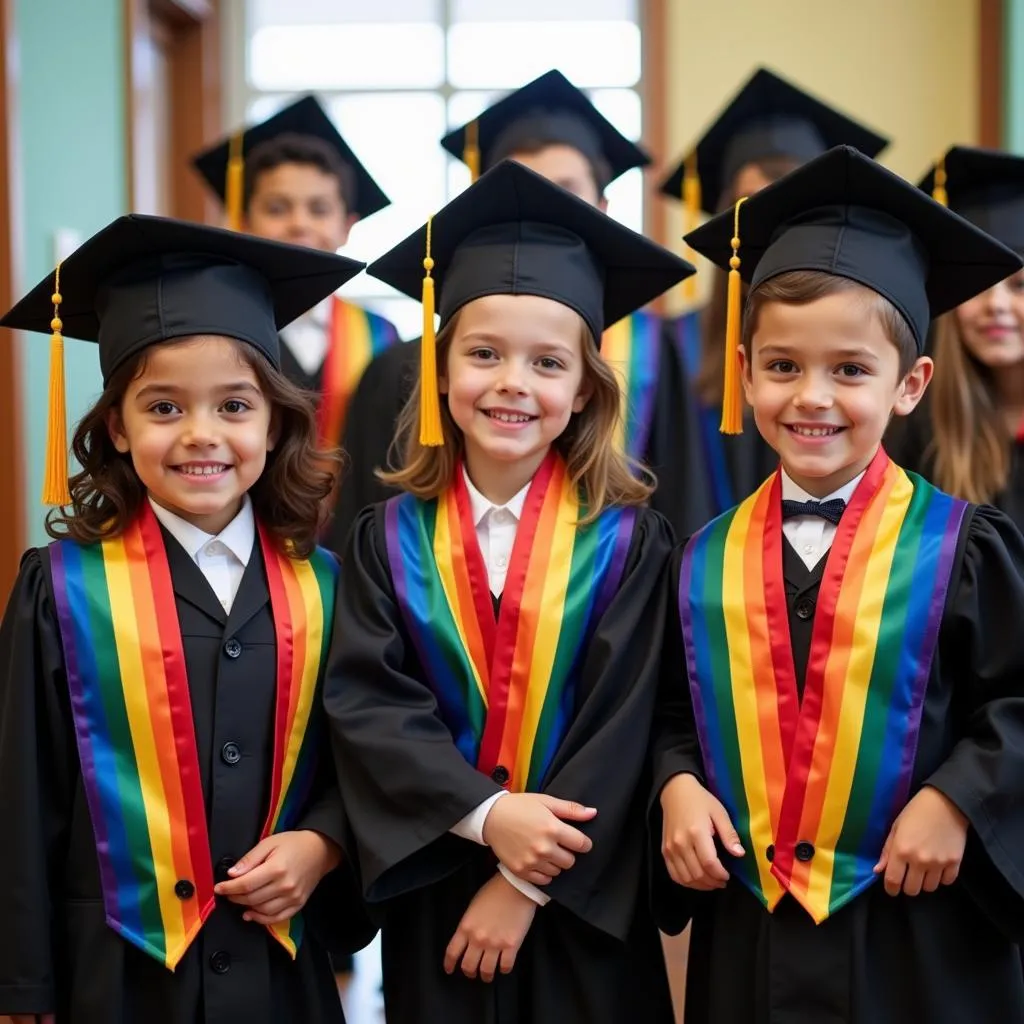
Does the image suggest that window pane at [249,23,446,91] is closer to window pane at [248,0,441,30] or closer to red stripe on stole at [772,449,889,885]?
window pane at [248,0,441,30]

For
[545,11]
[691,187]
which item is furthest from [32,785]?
[545,11]

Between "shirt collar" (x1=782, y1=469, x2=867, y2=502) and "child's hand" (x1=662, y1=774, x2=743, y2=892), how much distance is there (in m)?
0.47

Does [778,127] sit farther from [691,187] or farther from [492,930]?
[492,930]

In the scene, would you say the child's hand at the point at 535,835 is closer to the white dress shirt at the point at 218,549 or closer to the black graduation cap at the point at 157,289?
the white dress shirt at the point at 218,549

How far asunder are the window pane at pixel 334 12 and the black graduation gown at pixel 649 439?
2.96 meters

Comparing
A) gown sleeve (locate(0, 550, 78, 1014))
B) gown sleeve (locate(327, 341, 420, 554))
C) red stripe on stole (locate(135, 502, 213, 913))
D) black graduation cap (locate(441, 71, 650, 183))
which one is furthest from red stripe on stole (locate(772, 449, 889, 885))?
black graduation cap (locate(441, 71, 650, 183))

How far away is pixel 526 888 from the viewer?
198 centimetres

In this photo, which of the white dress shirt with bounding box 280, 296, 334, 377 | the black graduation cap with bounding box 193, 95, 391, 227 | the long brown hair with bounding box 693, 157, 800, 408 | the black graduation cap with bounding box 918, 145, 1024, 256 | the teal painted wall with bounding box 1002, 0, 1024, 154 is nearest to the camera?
the black graduation cap with bounding box 918, 145, 1024, 256

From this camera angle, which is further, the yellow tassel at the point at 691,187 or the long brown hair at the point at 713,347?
the yellow tassel at the point at 691,187

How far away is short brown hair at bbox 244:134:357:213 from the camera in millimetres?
3615

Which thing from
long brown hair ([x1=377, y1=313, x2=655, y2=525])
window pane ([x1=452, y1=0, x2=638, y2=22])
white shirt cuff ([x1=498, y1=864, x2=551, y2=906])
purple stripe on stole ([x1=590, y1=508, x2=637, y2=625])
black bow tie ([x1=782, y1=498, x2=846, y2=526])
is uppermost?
window pane ([x1=452, y1=0, x2=638, y2=22])

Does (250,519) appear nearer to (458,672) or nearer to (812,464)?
(458,672)

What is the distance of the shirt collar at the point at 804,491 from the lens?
2.02m

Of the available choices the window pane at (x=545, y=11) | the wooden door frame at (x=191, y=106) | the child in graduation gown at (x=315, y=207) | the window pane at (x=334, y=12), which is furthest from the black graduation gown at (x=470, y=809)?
the window pane at (x=334, y=12)
